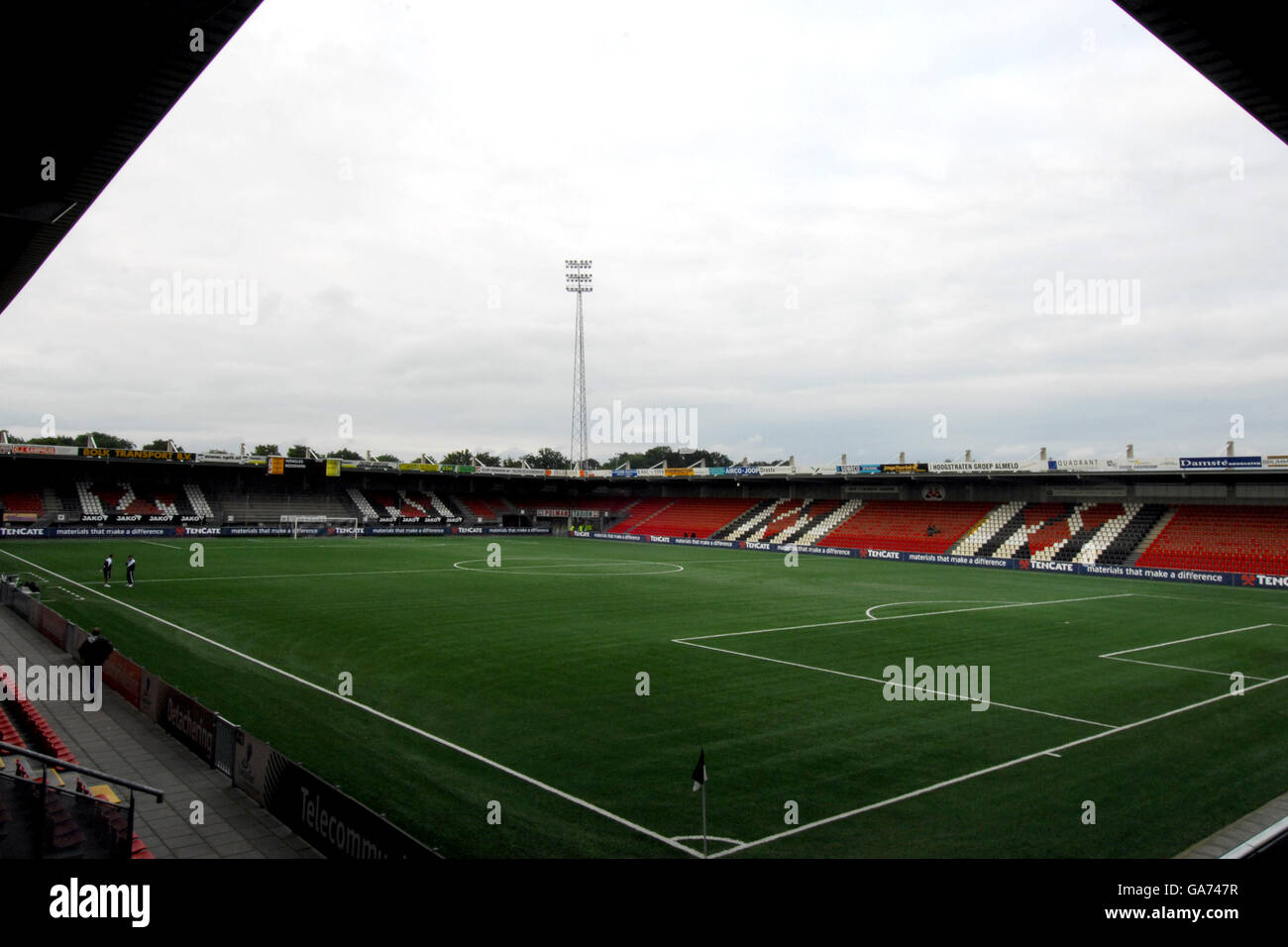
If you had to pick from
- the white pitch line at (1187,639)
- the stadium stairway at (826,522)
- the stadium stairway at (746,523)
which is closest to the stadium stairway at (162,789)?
the white pitch line at (1187,639)

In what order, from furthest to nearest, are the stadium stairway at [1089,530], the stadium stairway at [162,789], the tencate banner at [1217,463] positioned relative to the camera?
1. the stadium stairway at [1089,530]
2. the tencate banner at [1217,463]
3. the stadium stairway at [162,789]

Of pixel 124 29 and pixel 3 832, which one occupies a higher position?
pixel 124 29

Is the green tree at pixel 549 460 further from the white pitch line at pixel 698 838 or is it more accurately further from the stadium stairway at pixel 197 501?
the white pitch line at pixel 698 838

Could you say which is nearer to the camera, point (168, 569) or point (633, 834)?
point (633, 834)

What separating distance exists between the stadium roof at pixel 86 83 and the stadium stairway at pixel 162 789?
19.8ft

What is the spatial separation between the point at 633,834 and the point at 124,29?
9.96m

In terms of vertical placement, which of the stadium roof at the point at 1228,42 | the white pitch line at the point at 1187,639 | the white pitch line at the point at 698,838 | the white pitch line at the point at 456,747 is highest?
the stadium roof at the point at 1228,42

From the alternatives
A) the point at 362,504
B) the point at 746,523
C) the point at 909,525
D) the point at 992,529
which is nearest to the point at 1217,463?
the point at 992,529

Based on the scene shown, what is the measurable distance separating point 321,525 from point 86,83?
248 feet

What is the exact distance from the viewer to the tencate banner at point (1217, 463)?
156 ft

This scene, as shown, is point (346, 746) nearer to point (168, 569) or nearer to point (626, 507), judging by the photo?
point (168, 569)

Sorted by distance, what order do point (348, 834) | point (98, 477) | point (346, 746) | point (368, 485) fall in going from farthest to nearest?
point (368, 485), point (98, 477), point (346, 746), point (348, 834)

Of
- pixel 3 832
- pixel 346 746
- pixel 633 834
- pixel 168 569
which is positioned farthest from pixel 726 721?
pixel 168 569
